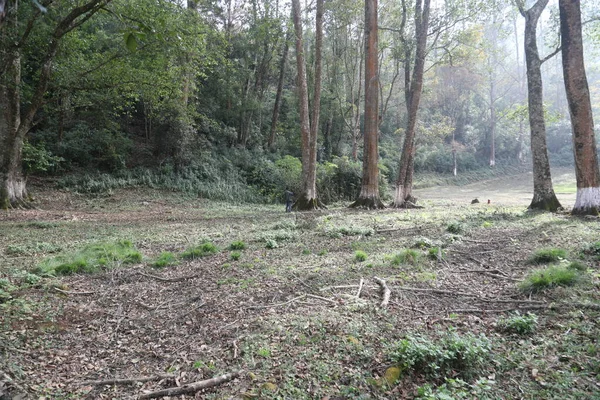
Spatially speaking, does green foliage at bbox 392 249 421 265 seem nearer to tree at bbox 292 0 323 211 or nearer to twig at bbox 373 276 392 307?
twig at bbox 373 276 392 307

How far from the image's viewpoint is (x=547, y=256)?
18.9 feet

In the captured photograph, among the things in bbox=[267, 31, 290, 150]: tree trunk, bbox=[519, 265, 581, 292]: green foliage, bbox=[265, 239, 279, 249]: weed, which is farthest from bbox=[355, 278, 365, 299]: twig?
bbox=[267, 31, 290, 150]: tree trunk

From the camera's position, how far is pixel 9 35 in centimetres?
1047

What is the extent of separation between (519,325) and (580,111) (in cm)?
912

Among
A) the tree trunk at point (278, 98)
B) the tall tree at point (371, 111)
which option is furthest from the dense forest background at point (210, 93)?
the tall tree at point (371, 111)

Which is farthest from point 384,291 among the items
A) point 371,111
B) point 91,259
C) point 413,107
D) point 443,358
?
point 413,107

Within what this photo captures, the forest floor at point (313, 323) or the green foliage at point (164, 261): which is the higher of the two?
the green foliage at point (164, 261)

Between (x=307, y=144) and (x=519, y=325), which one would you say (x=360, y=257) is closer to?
(x=519, y=325)

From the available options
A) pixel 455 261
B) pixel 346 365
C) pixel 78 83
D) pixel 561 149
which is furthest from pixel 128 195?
pixel 561 149

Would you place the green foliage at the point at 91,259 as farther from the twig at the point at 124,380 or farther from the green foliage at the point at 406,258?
→ the green foliage at the point at 406,258

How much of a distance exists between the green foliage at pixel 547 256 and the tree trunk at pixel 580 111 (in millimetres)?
5458

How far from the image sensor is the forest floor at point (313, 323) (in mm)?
2842

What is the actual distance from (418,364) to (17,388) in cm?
309

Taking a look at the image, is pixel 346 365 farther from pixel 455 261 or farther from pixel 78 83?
pixel 78 83
